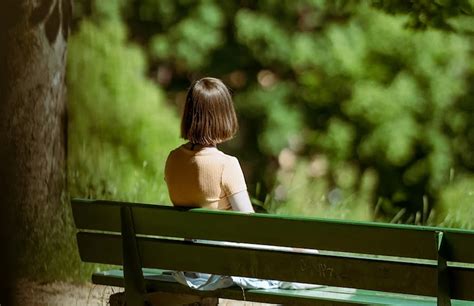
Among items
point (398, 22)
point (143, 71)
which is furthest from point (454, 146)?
point (143, 71)

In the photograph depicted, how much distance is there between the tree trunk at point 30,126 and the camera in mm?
7148

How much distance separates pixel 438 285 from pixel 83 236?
1556 mm

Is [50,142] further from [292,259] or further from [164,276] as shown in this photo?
[292,259]

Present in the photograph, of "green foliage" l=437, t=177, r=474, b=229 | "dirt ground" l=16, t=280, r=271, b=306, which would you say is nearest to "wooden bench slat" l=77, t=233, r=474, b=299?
"dirt ground" l=16, t=280, r=271, b=306

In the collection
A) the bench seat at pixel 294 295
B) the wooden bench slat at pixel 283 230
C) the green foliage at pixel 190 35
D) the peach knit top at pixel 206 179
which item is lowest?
the bench seat at pixel 294 295

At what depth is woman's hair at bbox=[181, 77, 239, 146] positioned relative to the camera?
4793 mm

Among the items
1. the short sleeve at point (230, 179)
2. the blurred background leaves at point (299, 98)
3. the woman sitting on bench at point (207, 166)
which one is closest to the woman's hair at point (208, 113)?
the woman sitting on bench at point (207, 166)

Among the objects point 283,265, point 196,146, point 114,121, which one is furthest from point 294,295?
point 114,121

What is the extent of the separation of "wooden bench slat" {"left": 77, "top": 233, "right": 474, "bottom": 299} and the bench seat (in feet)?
0.25

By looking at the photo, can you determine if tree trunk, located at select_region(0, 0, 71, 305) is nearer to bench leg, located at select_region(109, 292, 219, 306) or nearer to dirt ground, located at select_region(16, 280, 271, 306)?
dirt ground, located at select_region(16, 280, 271, 306)

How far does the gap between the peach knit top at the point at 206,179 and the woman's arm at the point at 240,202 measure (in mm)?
15

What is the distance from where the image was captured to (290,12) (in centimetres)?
694

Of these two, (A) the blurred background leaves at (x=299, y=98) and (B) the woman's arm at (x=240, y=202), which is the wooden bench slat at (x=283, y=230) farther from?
(A) the blurred background leaves at (x=299, y=98)

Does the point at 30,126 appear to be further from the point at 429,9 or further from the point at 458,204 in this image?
the point at 458,204
